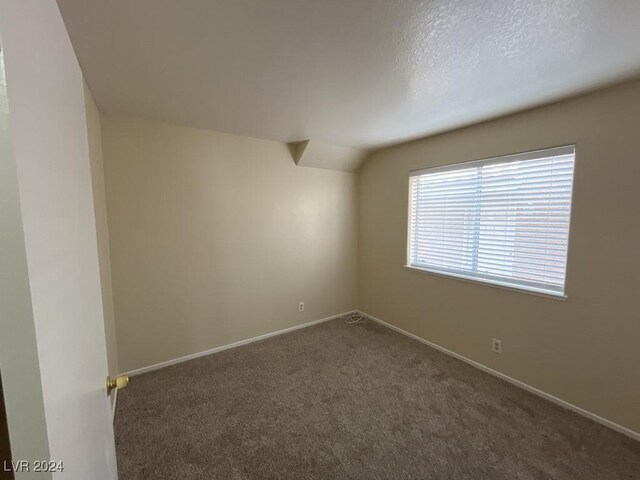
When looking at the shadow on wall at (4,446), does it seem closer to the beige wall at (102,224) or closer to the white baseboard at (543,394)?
the beige wall at (102,224)

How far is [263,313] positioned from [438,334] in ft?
6.45

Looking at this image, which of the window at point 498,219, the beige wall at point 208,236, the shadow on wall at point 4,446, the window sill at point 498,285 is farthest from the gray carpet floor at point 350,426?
the shadow on wall at point 4,446

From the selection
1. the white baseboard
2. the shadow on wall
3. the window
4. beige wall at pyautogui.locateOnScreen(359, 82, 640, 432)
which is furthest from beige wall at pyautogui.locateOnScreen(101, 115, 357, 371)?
the shadow on wall

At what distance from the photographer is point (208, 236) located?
103 inches

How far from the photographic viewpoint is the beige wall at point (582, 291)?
1667 mm

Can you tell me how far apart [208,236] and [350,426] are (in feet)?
6.80

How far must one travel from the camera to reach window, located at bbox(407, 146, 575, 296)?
1.98m

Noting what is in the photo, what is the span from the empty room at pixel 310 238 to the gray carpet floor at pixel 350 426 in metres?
0.02

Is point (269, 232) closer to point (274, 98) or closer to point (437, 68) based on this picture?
point (274, 98)

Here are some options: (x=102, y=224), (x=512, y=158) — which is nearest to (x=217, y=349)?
(x=102, y=224)

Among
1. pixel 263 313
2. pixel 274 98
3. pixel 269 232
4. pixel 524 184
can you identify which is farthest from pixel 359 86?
pixel 263 313

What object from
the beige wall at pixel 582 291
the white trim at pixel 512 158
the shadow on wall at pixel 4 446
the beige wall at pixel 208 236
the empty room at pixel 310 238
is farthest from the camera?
the beige wall at pixel 208 236

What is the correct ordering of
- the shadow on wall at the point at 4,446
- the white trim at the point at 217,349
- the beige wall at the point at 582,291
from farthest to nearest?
the white trim at the point at 217,349 → the beige wall at the point at 582,291 → the shadow on wall at the point at 4,446

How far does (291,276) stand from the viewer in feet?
10.6
